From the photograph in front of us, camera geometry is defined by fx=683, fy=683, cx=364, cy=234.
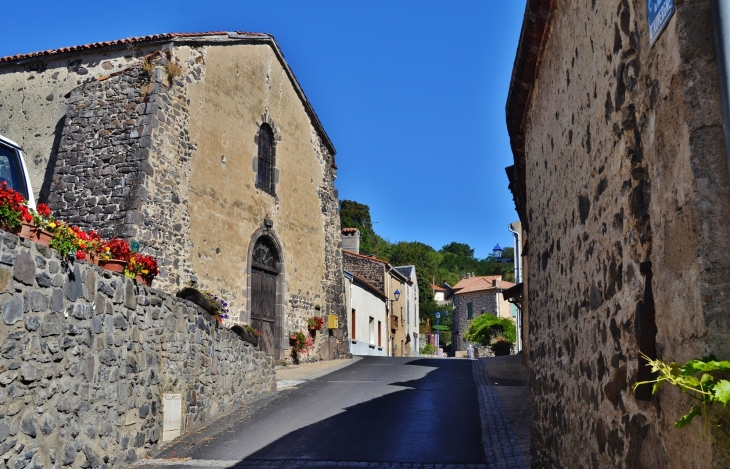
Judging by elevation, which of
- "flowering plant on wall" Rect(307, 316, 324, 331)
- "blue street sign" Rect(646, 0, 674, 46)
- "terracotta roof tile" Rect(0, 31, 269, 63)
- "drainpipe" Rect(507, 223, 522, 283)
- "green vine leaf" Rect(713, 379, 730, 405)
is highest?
"terracotta roof tile" Rect(0, 31, 269, 63)

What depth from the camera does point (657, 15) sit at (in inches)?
113

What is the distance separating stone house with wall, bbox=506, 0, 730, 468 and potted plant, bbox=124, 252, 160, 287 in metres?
4.87

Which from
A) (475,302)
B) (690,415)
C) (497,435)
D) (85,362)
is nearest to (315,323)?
(497,435)

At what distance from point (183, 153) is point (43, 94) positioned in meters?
3.90

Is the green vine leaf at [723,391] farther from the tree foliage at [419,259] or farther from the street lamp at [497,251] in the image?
the tree foliage at [419,259]

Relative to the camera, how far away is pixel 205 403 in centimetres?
1066

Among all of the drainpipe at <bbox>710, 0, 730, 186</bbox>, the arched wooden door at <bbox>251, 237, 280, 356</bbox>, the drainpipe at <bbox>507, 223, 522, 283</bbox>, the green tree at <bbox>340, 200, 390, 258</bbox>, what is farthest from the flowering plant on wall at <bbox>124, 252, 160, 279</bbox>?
the green tree at <bbox>340, 200, 390, 258</bbox>

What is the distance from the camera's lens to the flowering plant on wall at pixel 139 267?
8273mm

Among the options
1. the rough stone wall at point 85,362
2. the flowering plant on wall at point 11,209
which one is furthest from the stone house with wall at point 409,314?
the flowering plant on wall at point 11,209

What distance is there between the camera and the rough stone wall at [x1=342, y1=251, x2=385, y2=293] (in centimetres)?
3500

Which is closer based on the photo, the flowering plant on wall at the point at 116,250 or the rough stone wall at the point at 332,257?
the flowering plant on wall at the point at 116,250

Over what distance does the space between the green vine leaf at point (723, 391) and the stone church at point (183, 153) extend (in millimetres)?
12867

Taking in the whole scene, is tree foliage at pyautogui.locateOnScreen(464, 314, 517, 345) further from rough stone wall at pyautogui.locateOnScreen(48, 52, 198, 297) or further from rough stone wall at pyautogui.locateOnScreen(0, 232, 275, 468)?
rough stone wall at pyautogui.locateOnScreen(0, 232, 275, 468)

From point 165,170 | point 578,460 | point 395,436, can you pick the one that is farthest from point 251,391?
point 578,460
